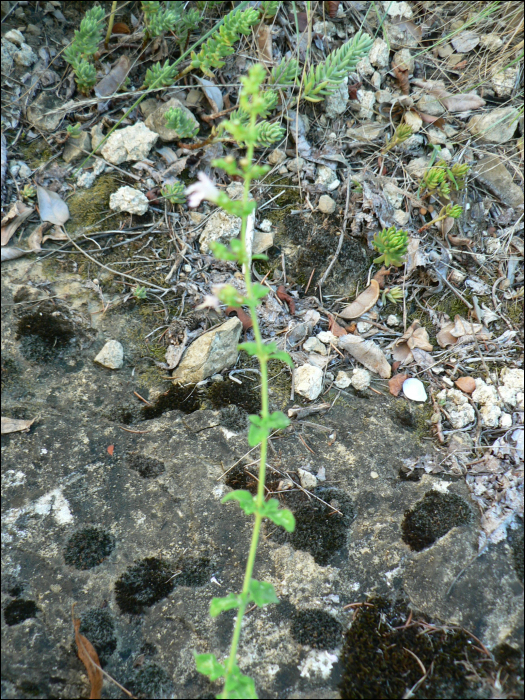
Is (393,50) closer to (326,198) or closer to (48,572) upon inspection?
(326,198)

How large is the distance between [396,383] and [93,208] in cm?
220

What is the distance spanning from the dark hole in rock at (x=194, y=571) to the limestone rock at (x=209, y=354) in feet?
3.18

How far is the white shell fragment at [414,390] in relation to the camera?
9.00 feet

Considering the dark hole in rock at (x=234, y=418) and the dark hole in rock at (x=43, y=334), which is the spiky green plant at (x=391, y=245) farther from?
the dark hole in rock at (x=43, y=334)

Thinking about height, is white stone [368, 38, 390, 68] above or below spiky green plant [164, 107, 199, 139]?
below

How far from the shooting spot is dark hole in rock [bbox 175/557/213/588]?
2.00 m

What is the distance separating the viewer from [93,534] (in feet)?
6.86

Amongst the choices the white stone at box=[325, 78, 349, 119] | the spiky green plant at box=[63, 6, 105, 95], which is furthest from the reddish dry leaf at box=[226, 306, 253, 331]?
the spiky green plant at box=[63, 6, 105, 95]

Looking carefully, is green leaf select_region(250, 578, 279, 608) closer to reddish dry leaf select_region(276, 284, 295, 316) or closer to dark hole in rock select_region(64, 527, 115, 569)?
dark hole in rock select_region(64, 527, 115, 569)

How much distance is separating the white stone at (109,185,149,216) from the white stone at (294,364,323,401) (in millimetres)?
1450

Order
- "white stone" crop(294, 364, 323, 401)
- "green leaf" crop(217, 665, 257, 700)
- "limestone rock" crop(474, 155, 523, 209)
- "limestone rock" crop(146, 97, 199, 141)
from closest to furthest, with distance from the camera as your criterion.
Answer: "green leaf" crop(217, 665, 257, 700) < "white stone" crop(294, 364, 323, 401) < "limestone rock" crop(146, 97, 199, 141) < "limestone rock" crop(474, 155, 523, 209)

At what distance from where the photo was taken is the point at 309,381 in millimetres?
2623

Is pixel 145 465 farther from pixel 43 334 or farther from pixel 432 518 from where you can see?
pixel 432 518

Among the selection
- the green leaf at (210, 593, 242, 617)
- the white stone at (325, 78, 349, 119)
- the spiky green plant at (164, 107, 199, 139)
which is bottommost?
the green leaf at (210, 593, 242, 617)
